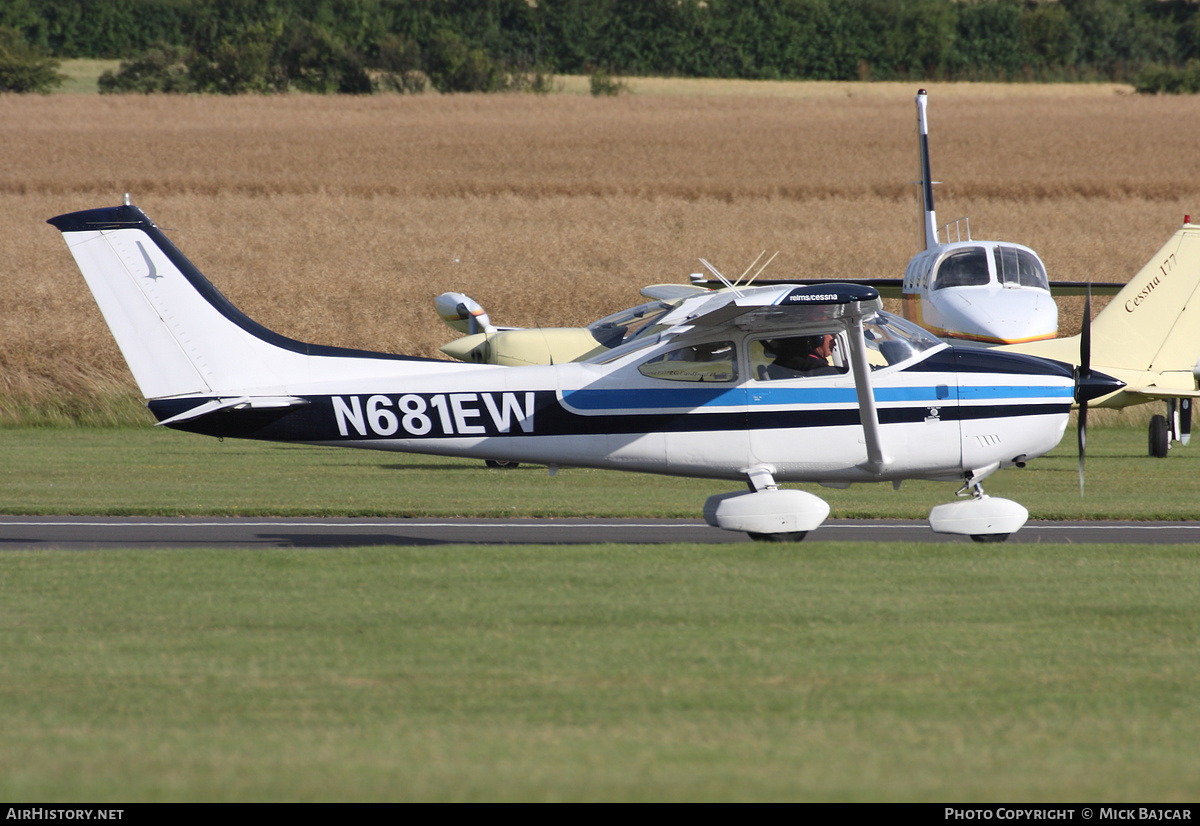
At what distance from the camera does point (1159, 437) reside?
63.5 ft

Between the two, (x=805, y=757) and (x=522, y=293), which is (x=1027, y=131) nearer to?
(x=522, y=293)

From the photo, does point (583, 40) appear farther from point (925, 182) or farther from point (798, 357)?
point (798, 357)

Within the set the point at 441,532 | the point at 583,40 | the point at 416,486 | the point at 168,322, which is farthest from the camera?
the point at 583,40

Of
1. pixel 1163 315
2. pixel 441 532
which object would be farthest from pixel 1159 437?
pixel 441 532

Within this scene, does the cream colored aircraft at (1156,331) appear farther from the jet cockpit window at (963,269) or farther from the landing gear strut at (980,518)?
the landing gear strut at (980,518)

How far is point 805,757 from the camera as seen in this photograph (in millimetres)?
5395

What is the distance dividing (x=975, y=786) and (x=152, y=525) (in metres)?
9.99

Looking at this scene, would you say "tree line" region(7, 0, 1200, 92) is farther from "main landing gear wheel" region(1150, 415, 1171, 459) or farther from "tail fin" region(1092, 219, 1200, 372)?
"tail fin" region(1092, 219, 1200, 372)

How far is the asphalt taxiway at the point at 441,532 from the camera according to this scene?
39.6 ft

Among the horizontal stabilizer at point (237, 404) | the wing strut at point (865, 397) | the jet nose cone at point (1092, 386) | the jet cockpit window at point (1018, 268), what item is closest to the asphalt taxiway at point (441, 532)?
the wing strut at point (865, 397)

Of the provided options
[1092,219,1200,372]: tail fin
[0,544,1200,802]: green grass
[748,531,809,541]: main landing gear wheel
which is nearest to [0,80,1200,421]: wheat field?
[1092,219,1200,372]: tail fin

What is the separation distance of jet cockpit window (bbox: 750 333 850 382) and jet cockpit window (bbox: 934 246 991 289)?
899 centimetres

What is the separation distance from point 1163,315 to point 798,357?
909 centimetres

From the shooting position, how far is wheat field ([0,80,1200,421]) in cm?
3092
